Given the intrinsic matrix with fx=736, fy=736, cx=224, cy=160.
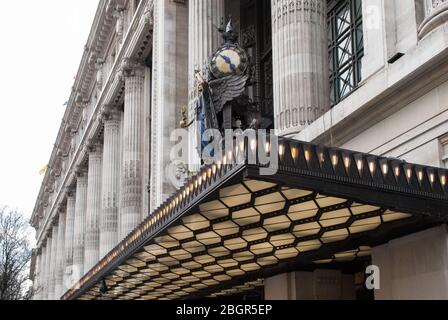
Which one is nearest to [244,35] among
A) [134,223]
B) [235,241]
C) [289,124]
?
[134,223]

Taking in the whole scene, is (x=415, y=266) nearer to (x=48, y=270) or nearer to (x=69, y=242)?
(x=69, y=242)

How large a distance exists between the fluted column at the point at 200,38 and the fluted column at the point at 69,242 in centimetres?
2606

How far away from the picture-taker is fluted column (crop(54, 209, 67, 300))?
55.4 metres

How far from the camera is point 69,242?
54.4 metres

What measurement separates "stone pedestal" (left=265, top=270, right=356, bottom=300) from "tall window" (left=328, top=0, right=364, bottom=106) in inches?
216

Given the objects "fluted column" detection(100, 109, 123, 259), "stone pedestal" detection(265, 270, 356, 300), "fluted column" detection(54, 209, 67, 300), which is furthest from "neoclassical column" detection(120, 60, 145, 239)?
"fluted column" detection(54, 209, 67, 300)

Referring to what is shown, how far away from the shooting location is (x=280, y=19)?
19719mm

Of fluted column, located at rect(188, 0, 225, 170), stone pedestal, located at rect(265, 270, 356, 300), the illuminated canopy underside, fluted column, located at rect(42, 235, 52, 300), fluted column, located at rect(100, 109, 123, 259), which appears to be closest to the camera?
the illuminated canopy underside

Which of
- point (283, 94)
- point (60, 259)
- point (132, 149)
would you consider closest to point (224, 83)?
point (283, 94)

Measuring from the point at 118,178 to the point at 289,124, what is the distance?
24.1 metres

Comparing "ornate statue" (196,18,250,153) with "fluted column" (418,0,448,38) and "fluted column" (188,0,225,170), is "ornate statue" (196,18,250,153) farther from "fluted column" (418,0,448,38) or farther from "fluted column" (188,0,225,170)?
"fluted column" (418,0,448,38)

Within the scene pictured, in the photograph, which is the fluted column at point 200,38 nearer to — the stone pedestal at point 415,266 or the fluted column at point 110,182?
the stone pedestal at point 415,266

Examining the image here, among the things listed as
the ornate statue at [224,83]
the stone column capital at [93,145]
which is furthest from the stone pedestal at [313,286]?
the stone column capital at [93,145]
